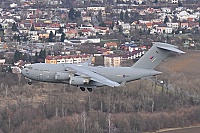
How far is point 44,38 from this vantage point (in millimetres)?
41312

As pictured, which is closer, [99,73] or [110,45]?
[99,73]

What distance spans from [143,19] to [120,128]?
31.0m

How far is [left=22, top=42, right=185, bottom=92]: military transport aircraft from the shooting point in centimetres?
1526

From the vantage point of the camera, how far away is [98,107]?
22562 mm

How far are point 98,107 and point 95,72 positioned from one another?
731cm

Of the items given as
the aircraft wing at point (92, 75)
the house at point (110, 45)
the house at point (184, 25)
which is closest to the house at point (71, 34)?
the house at point (110, 45)

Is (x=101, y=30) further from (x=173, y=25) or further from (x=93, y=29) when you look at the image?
(x=173, y=25)

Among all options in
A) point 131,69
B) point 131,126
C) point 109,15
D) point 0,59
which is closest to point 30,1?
point 109,15

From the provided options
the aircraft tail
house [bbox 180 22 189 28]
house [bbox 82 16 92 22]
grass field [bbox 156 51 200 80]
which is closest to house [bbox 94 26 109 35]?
house [bbox 180 22 189 28]

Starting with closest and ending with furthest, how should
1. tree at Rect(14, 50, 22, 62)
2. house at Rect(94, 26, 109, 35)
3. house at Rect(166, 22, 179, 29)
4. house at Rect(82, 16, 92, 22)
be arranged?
1. tree at Rect(14, 50, 22, 62)
2. house at Rect(94, 26, 109, 35)
3. house at Rect(166, 22, 179, 29)
4. house at Rect(82, 16, 92, 22)

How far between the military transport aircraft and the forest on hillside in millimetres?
4963

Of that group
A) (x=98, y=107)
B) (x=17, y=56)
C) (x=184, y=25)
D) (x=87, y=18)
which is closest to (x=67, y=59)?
(x=17, y=56)

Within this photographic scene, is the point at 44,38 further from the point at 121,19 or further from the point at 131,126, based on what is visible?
the point at 131,126

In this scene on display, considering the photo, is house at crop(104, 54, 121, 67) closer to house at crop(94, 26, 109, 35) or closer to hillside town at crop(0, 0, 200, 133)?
hillside town at crop(0, 0, 200, 133)
